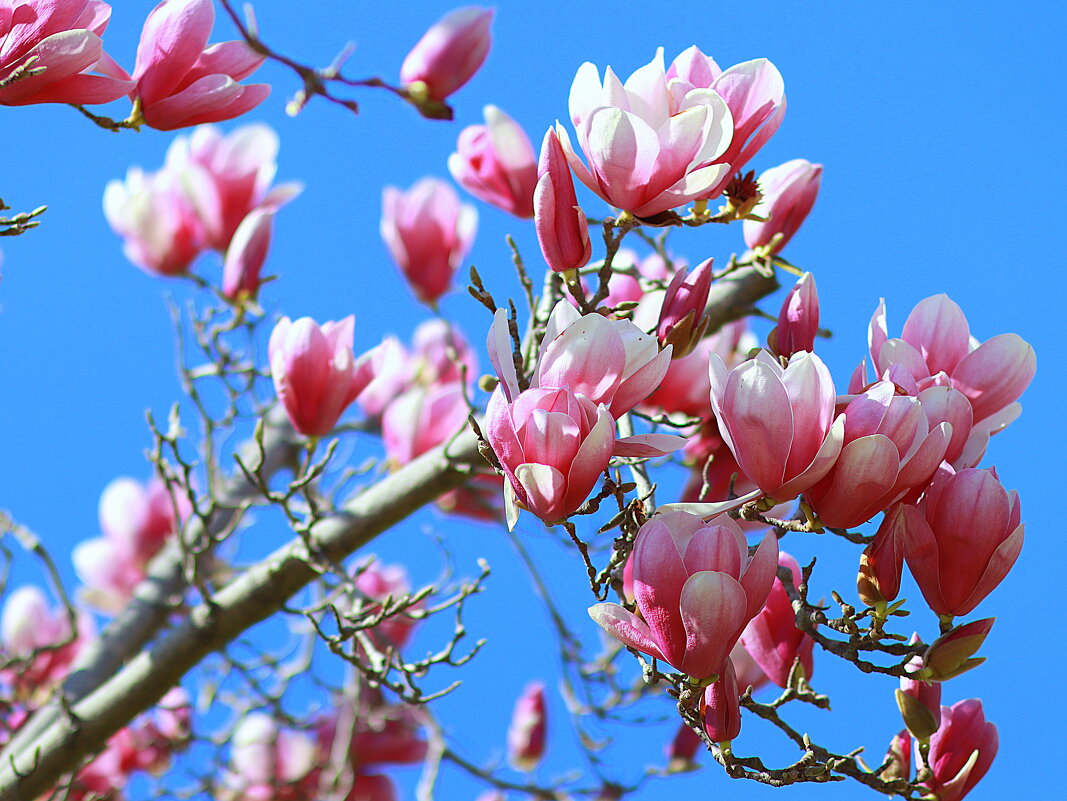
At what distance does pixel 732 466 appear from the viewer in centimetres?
97

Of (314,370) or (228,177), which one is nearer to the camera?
(314,370)

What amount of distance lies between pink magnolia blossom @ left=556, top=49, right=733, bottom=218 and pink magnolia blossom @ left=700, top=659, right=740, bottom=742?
323 mm

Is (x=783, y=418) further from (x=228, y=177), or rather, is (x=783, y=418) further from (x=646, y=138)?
(x=228, y=177)

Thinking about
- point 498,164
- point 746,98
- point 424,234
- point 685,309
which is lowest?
point 685,309

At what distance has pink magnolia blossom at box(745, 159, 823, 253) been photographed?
93 centimetres

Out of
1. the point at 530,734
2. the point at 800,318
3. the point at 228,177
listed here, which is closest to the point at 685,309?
the point at 800,318

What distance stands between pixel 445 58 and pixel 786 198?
12.6 inches

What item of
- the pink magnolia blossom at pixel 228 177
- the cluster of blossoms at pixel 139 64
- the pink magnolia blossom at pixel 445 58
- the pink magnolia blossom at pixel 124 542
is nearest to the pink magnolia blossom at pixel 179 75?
the cluster of blossoms at pixel 139 64

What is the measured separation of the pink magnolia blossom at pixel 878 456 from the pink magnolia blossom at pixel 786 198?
0.32 metres

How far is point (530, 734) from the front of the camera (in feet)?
6.26

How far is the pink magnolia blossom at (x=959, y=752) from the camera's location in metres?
→ 0.77

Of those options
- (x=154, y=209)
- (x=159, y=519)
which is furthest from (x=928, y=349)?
(x=159, y=519)

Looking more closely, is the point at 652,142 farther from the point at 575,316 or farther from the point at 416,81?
the point at 416,81

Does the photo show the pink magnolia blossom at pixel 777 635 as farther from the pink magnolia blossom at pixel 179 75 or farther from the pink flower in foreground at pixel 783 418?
the pink magnolia blossom at pixel 179 75
